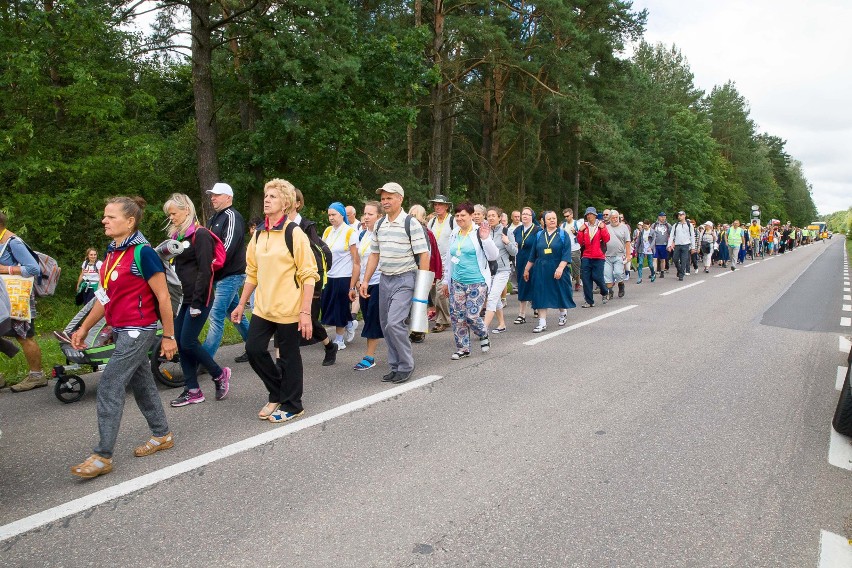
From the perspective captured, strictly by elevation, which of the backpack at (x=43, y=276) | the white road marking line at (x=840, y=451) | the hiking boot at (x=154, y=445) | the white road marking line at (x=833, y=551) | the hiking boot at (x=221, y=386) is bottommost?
the white road marking line at (x=833, y=551)

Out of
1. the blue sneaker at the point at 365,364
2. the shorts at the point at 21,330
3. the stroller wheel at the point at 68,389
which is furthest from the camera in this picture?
the blue sneaker at the point at 365,364

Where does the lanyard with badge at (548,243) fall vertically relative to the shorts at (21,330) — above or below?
above

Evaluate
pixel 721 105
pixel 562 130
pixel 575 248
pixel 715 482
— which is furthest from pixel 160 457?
pixel 721 105

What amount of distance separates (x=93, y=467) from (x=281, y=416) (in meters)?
1.41

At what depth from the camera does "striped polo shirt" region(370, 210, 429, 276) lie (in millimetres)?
6109

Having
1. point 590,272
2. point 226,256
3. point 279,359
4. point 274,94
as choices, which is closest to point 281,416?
point 279,359

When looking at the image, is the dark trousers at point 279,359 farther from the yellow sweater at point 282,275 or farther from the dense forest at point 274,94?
the dense forest at point 274,94

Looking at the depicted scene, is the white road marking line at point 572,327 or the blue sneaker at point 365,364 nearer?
the blue sneaker at point 365,364

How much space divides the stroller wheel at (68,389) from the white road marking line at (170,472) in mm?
2103

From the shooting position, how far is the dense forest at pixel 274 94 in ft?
40.9

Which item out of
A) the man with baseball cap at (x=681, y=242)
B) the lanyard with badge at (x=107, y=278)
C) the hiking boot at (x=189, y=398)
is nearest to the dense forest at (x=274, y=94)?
the man with baseball cap at (x=681, y=242)

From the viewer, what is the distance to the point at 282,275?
4.70 m

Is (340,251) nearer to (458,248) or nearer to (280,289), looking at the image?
(458,248)

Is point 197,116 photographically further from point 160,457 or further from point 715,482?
point 715,482
